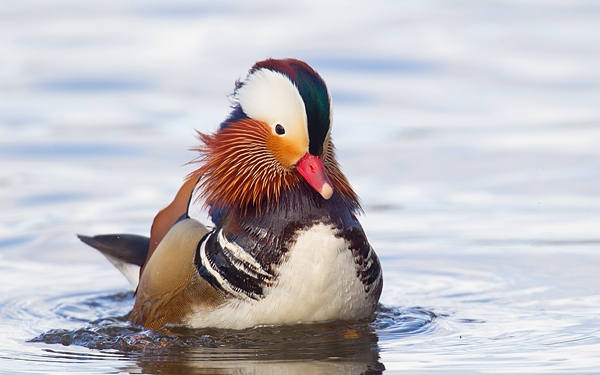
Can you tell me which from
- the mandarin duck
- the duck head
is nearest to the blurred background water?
the mandarin duck

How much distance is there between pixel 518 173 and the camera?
10.4m

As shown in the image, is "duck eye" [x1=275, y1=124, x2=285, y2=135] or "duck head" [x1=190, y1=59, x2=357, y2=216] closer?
"duck head" [x1=190, y1=59, x2=357, y2=216]

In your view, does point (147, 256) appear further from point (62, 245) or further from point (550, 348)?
point (550, 348)

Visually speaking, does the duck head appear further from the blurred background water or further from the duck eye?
the blurred background water

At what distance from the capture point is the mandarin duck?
20.1 ft

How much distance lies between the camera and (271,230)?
20.4ft

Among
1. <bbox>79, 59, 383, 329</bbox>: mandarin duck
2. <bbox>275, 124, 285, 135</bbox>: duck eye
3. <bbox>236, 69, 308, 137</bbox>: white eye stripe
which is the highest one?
<bbox>236, 69, 308, 137</bbox>: white eye stripe

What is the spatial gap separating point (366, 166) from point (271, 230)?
490cm

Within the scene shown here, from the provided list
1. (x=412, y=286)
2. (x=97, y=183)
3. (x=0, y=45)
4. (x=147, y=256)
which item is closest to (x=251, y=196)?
(x=147, y=256)

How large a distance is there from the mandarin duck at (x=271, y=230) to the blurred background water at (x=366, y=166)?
0.19m

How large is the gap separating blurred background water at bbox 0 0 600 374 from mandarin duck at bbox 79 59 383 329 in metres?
0.19

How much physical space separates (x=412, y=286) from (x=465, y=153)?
3.64 meters

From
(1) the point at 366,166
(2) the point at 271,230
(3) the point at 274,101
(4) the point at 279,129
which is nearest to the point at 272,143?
(4) the point at 279,129

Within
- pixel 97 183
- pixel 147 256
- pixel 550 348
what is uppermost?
pixel 97 183
